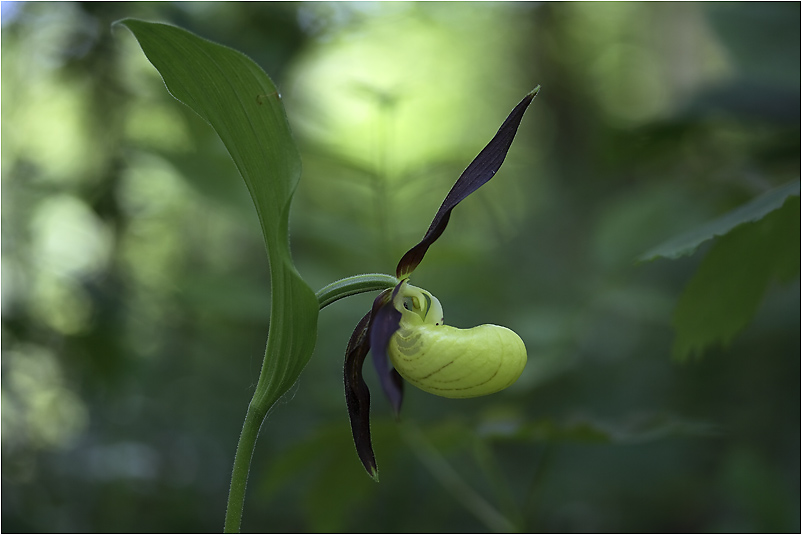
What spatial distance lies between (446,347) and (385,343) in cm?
8

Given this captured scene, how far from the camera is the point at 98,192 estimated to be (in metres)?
2.15

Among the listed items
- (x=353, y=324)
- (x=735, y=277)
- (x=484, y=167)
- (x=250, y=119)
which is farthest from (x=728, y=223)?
(x=353, y=324)

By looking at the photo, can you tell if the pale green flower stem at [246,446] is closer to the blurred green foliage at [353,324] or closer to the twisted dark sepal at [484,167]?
the twisted dark sepal at [484,167]

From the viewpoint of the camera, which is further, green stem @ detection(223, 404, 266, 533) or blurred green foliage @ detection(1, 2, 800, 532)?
blurred green foliage @ detection(1, 2, 800, 532)

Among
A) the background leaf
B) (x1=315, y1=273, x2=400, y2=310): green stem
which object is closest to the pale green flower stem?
(x1=315, y1=273, x2=400, y2=310): green stem

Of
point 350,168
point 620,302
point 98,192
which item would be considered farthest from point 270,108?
point 98,192

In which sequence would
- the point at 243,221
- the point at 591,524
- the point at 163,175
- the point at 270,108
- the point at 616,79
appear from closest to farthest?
1. the point at 270,108
2. the point at 243,221
3. the point at 591,524
4. the point at 163,175
5. the point at 616,79

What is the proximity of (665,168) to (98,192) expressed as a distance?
→ 2.05 m

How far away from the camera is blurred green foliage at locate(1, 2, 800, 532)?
1.55 meters

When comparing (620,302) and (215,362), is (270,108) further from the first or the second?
(215,362)

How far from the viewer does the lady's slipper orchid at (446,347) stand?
2.43ft

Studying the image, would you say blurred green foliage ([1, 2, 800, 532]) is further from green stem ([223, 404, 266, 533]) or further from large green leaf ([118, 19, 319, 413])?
large green leaf ([118, 19, 319, 413])

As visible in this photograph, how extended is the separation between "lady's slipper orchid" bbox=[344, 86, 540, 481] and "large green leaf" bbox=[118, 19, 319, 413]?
138 mm

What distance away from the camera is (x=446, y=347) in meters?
0.75
